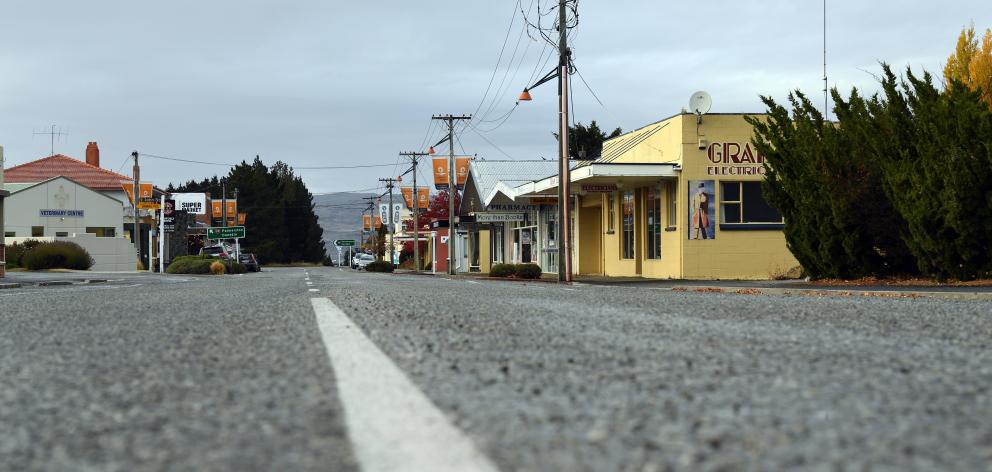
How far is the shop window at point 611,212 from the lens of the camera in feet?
117

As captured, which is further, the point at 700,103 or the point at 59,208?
the point at 59,208

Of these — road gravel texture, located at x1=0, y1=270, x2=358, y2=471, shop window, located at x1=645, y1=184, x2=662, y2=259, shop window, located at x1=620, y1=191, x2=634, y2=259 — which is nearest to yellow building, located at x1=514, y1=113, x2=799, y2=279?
shop window, located at x1=645, y1=184, x2=662, y2=259

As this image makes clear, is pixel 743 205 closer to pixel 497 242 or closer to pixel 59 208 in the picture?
pixel 497 242

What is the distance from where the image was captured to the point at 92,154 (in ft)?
284

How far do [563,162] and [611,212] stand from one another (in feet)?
26.4

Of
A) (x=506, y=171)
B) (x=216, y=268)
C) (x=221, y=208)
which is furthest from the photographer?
(x=221, y=208)

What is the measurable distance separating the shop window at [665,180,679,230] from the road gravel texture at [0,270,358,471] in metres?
23.2

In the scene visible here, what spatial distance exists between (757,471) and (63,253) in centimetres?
4830

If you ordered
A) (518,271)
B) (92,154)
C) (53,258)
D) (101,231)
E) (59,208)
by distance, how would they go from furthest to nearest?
(92,154)
(101,231)
(59,208)
(53,258)
(518,271)

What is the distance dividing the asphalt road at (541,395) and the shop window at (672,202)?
2220 cm

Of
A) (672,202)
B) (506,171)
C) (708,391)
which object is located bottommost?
(708,391)

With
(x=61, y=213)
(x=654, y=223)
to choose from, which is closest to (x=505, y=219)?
(x=654, y=223)

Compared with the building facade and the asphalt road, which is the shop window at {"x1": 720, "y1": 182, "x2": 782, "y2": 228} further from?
the asphalt road

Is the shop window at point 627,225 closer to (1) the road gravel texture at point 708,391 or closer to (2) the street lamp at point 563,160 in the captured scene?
(2) the street lamp at point 563,160
